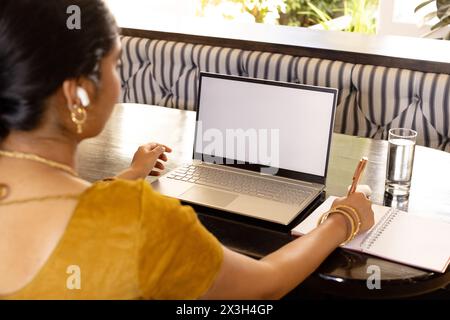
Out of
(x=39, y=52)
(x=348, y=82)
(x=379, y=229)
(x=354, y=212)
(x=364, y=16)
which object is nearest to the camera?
(x=39, y=52)

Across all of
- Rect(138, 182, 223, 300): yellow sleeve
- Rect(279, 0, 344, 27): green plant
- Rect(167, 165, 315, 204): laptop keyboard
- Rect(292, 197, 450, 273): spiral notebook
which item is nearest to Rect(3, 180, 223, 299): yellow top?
Rect(138, 182, 223, 300): yellow sleeve

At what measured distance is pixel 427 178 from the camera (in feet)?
5.47

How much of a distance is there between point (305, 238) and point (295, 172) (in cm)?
46

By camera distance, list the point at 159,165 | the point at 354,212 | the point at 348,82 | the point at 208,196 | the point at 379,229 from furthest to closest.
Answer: the point at 348,82, the point at 159,165, the point at 208,196, the point at 379,229, the point at 354,212

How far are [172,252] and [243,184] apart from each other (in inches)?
28.2

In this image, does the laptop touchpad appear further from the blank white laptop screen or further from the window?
the window

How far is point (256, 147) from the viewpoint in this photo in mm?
1646

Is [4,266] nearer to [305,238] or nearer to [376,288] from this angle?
[305,238]

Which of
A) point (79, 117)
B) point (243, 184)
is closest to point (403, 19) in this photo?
point (243, 184)

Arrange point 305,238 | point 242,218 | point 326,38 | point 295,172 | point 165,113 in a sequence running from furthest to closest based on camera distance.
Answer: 1. point 326,38
2. point 165,113
3. point 295,172
4. point 242,218
5. point 305,238

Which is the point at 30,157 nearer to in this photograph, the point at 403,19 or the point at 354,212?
→ the point at 354,212

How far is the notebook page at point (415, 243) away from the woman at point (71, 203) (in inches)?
17.3

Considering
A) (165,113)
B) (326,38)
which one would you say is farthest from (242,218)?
(326,38)

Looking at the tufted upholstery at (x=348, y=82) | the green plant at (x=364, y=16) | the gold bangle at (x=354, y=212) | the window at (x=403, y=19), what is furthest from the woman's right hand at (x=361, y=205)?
the green plant at (x=364, y=16)
